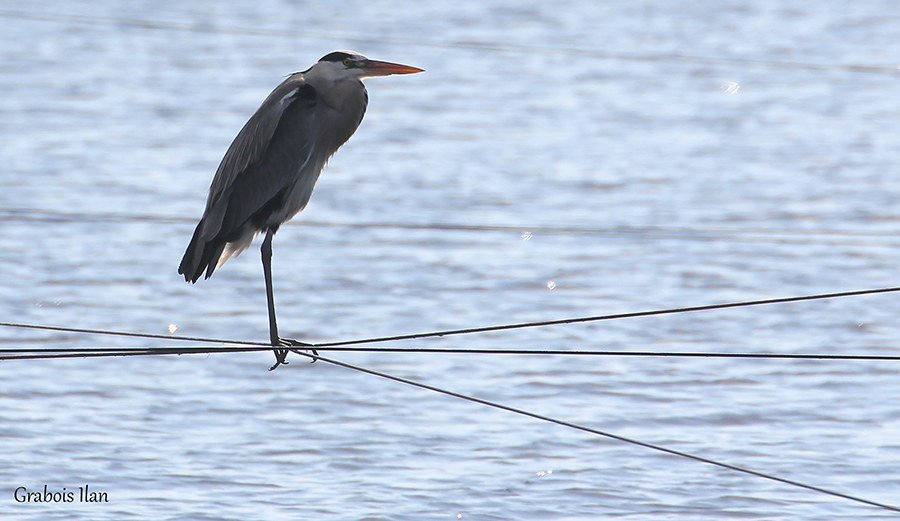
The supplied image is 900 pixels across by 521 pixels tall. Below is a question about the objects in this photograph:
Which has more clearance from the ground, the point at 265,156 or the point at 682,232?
the point at 265,156


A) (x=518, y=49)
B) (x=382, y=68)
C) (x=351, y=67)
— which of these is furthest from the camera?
(x=518, y=49)

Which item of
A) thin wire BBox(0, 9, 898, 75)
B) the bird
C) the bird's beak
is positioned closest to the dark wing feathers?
the bird

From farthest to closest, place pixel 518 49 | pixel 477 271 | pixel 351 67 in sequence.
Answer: pixel 518 49
pixel 477 271
pixel 351 67

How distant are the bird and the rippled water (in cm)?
229

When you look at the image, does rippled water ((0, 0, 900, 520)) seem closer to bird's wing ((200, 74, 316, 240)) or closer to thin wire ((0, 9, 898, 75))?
thin wire ((0, 9, 898, 75))

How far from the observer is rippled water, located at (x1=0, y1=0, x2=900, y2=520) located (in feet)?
27.3

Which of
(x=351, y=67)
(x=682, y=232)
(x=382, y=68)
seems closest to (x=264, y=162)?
(x=351, y=67)

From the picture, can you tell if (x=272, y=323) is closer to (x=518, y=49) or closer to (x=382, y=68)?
(x=382, y=68)

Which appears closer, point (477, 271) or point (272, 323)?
point (272, 323)

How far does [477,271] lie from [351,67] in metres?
6.92

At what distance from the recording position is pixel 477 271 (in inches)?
490

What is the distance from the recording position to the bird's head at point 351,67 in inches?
216

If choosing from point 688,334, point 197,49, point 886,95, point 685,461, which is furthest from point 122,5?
point 685,461

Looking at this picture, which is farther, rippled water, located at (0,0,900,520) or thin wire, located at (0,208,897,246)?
thin wire, located at (0,208,897,246)
